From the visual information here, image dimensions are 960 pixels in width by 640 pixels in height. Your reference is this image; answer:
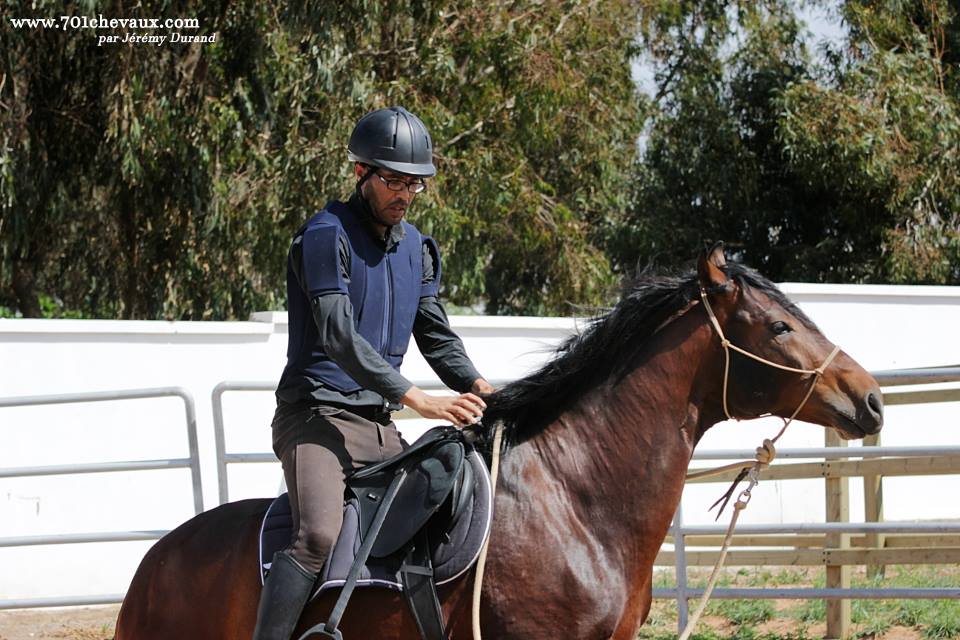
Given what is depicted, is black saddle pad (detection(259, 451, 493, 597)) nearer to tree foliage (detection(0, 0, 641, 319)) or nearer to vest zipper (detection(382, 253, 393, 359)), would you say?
vest zipper (detection(382, 253, 393, 359))

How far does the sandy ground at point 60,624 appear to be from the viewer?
22.3 feet

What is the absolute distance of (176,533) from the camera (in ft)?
12.4

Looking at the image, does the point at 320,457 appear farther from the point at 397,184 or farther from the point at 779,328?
the point at 779,328

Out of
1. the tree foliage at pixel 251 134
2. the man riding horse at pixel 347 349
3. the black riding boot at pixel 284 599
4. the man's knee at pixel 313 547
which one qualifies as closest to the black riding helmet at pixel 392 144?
the man riding horse at pixel 347 349

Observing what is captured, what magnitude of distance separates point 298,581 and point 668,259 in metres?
14.5

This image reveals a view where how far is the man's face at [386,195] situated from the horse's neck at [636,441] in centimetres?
81

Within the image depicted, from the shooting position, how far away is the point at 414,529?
3.25m

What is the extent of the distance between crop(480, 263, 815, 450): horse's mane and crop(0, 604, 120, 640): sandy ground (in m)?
4.13

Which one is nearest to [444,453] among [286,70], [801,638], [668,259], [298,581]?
[298,581]

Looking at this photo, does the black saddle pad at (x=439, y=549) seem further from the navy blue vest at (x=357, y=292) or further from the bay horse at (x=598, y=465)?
the navy blue vest at (x=357, y=292)

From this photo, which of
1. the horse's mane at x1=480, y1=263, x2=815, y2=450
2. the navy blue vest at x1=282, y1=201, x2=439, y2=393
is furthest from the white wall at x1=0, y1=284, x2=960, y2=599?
the navy blue vest at x1=282, y1=201, x2=439, y2=393

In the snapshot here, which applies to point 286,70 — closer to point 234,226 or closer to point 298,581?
point 234,226

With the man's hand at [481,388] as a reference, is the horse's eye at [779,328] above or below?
above

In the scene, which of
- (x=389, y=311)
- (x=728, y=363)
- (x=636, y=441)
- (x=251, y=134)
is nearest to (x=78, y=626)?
(x=389, y=311)
